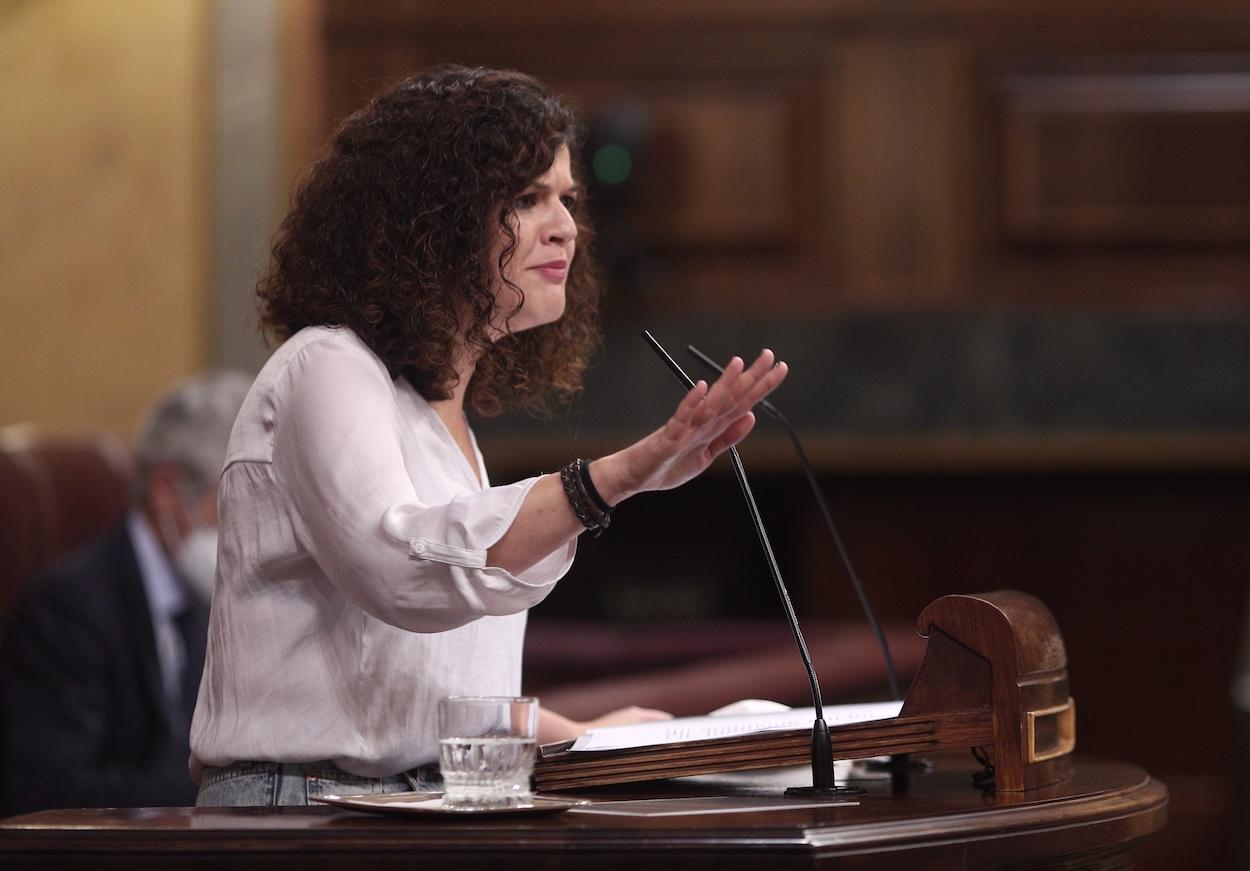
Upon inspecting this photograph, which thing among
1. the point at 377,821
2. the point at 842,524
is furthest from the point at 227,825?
the point at 842,524

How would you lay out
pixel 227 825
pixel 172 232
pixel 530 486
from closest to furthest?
pixel 227 825 → pixel 530 486 → pixel 172 232

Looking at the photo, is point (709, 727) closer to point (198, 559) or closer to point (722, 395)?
point (722, 395)

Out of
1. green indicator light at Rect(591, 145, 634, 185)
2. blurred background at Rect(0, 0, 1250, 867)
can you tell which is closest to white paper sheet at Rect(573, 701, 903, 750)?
blurred background at Rect(0, 0, 1250, 867)

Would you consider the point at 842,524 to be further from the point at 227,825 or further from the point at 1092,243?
the point at 227,825

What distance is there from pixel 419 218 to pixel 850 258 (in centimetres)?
371

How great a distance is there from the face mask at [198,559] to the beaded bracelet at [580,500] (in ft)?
6.47

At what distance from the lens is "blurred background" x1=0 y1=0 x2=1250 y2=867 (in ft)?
16.4

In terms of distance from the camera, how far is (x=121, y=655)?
3.02m

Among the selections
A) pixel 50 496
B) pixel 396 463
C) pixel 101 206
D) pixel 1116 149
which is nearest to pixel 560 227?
pixel 396 463

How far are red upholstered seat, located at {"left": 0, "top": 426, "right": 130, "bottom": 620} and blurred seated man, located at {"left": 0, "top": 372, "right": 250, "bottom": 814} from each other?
0.44 m

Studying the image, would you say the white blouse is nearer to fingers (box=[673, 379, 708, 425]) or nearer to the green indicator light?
fingers (box=[673, 379, 708, 425])

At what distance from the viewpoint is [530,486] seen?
134 centimetres

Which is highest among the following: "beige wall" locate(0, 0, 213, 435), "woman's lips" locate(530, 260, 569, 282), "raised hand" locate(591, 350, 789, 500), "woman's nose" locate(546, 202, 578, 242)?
"beige wall" locate(0, 0, 213, 435)

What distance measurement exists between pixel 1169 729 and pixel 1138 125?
1.79 metres
